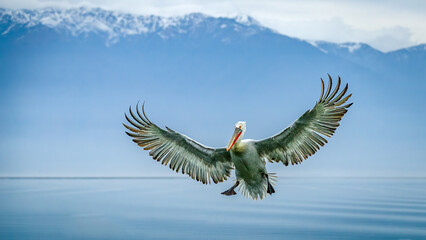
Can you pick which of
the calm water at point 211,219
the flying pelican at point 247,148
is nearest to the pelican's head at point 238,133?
the flying pelican at point 247,148

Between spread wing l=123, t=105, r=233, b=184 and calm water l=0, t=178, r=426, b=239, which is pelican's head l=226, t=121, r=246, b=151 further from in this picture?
calm water l=0, t=178, r=426, b=239

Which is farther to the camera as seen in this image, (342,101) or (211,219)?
(211,219)

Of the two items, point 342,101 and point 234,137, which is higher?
point 342,101

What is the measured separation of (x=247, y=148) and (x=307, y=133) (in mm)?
1114

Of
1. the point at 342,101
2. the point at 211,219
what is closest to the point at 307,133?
the point at 342,101

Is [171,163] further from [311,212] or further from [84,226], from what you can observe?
[311,212]

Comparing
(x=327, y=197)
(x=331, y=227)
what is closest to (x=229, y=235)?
(x=331, y=227)

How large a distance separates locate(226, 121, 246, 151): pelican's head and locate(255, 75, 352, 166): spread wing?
570mm

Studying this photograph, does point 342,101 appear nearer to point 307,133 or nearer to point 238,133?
point 307,133

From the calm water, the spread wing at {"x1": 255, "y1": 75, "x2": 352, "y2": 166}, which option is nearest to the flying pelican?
the spread wing at {"x1": 255, "y1": 75, "x2": 352, "y2": 166}

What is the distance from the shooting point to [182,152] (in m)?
12.5

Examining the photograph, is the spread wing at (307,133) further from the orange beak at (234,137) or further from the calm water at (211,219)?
the calm water at (211,219)

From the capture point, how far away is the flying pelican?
37.1 ft

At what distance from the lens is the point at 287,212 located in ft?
113
